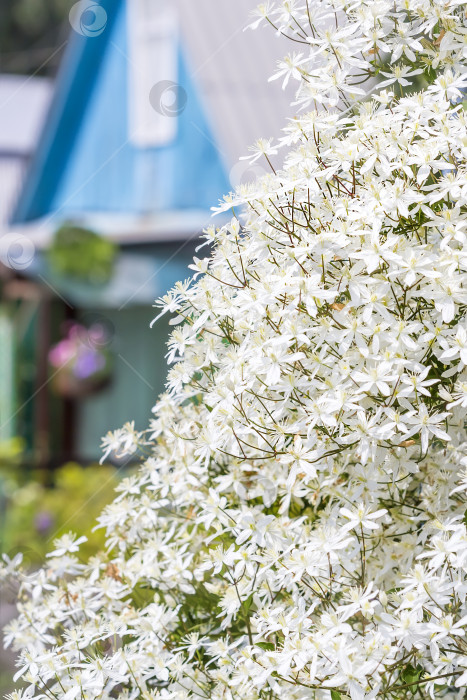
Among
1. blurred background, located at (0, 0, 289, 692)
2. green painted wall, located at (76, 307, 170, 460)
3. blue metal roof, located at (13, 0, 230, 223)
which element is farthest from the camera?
green painted wall, located at (76, 307, 170, 460)

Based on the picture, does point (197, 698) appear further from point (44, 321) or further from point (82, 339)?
point (44, 321)

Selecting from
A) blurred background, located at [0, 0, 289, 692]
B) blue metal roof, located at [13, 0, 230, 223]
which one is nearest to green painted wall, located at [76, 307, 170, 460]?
blurred background, located at [0, 0, 289, 692]

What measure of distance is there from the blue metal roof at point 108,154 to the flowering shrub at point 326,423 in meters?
3.06

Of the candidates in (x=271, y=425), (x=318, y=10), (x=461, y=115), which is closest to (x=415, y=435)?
(x=271, y=425)

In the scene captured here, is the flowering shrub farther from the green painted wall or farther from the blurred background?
the green painted wall

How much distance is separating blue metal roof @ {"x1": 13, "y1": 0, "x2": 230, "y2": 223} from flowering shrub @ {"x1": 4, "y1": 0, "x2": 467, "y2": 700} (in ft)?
10.0

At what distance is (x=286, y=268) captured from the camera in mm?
1395

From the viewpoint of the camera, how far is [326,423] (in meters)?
1.27

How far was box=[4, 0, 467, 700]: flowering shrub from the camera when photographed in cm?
127

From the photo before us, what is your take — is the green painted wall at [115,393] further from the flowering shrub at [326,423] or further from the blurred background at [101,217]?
the flowering shrub at [326,423]

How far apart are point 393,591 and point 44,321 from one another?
5.71m

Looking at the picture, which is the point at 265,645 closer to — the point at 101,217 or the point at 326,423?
the point at 326,423

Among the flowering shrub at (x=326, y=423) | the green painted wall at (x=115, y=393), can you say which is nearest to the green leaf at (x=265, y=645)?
the flowering shrub at (x=326, y=423)

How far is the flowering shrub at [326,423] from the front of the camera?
1.27 m
